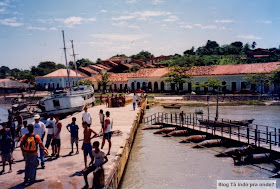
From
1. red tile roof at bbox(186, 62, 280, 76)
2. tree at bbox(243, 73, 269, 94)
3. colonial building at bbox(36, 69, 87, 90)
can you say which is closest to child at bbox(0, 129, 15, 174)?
tree at bbox(243, 73, 269, 94)

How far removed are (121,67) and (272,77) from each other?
45.4 metres

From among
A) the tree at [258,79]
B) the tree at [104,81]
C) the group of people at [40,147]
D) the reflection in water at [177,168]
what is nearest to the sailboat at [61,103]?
the reflection in water at [177,168]

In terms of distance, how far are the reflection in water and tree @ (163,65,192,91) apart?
33.1 meters

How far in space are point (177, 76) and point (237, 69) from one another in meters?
10.8

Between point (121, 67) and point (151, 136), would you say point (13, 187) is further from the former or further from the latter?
point (121, 67)

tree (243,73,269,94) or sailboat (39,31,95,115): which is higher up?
tree (243,73,269,94)

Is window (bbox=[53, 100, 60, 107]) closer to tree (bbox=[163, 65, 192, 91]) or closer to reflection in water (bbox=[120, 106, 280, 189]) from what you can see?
reflection in water (bbox=[120, 106, 280, 189])

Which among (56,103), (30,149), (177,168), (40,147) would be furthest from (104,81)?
(30,149)

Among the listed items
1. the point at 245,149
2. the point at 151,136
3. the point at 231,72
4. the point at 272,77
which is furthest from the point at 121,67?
the point at 245,149

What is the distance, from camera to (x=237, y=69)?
51.8 m

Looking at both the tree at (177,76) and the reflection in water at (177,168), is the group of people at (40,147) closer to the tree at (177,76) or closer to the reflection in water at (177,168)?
the reflection in water at (177,168)

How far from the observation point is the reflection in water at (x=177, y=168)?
507 inches

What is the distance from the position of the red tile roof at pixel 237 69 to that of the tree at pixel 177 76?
63.4 inches

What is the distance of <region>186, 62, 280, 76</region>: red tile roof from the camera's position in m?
49.5
